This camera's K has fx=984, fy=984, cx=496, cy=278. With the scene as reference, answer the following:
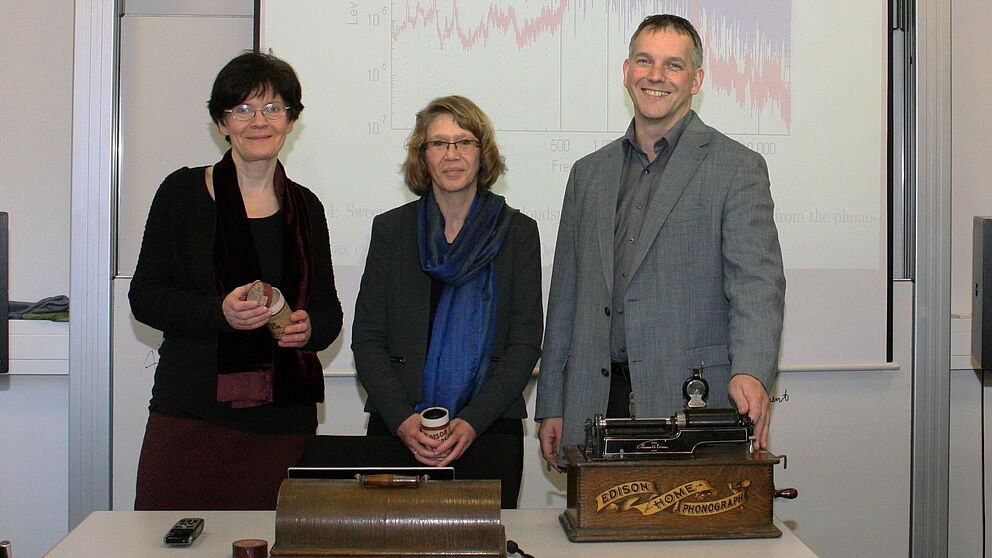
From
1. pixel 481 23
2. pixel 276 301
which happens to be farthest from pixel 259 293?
pixel 481 23

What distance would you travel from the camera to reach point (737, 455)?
192cm

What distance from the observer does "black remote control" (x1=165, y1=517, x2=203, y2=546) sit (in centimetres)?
183

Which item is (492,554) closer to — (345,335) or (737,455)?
(737,455)

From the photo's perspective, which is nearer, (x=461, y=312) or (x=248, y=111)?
(x=248, y=111)

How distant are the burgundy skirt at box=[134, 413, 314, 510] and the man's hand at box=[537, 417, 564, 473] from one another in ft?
2.23

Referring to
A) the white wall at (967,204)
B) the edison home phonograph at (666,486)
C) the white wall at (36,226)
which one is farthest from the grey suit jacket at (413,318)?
the white wall at (967,204)

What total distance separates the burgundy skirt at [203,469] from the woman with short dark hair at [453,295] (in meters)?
0.35

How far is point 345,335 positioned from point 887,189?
215 cm

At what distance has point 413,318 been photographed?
8.81 ft

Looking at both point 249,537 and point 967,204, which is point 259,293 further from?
point 967,204

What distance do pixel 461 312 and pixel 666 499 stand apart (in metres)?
0.96

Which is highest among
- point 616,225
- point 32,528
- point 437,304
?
point 616,225

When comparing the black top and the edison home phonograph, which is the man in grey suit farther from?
the black top

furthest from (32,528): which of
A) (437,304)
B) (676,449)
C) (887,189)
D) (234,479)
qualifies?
(887,189)
